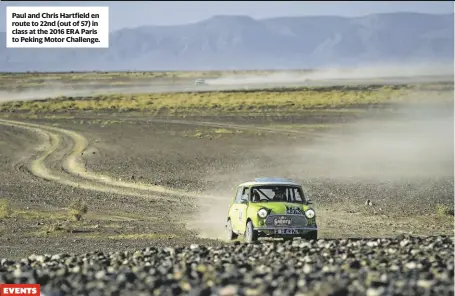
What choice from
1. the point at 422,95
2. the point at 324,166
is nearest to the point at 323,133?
the point at 324,166

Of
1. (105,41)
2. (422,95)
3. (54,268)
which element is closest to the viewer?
(54,268)

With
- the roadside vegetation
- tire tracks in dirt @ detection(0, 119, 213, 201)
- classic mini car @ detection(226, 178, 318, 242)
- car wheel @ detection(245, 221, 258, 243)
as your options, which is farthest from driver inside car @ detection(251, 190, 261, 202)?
the roadside vegetation

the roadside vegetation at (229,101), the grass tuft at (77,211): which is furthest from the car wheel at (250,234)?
the roadside vegetation at (229,101)

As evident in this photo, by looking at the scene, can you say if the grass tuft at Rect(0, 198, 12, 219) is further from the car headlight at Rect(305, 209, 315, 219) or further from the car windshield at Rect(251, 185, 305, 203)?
the car headlight at Rect(305, 209, 315, 219)

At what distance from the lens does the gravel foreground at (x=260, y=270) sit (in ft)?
47.8

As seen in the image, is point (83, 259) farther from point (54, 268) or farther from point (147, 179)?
point (147, 179)

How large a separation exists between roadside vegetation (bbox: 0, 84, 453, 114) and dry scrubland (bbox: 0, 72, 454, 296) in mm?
529

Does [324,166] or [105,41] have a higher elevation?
[105,41]

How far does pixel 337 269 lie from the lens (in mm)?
16141

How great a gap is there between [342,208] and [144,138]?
3094 centimetres

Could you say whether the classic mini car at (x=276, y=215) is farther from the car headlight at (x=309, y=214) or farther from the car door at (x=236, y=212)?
the car door at (x=236, y=212)

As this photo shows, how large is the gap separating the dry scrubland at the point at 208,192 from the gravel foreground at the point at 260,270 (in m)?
0.04

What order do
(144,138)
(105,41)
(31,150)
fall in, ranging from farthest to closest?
(144,138)
(31,150)
(105,41)

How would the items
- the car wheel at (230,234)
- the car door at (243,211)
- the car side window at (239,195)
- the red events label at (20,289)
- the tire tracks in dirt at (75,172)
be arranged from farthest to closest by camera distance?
the tire tracks in dirt at (75,172)
the car wheel at (230,234)
the car side window at (239,195)
the car door at (243,211)
the red events label at (20,289)
